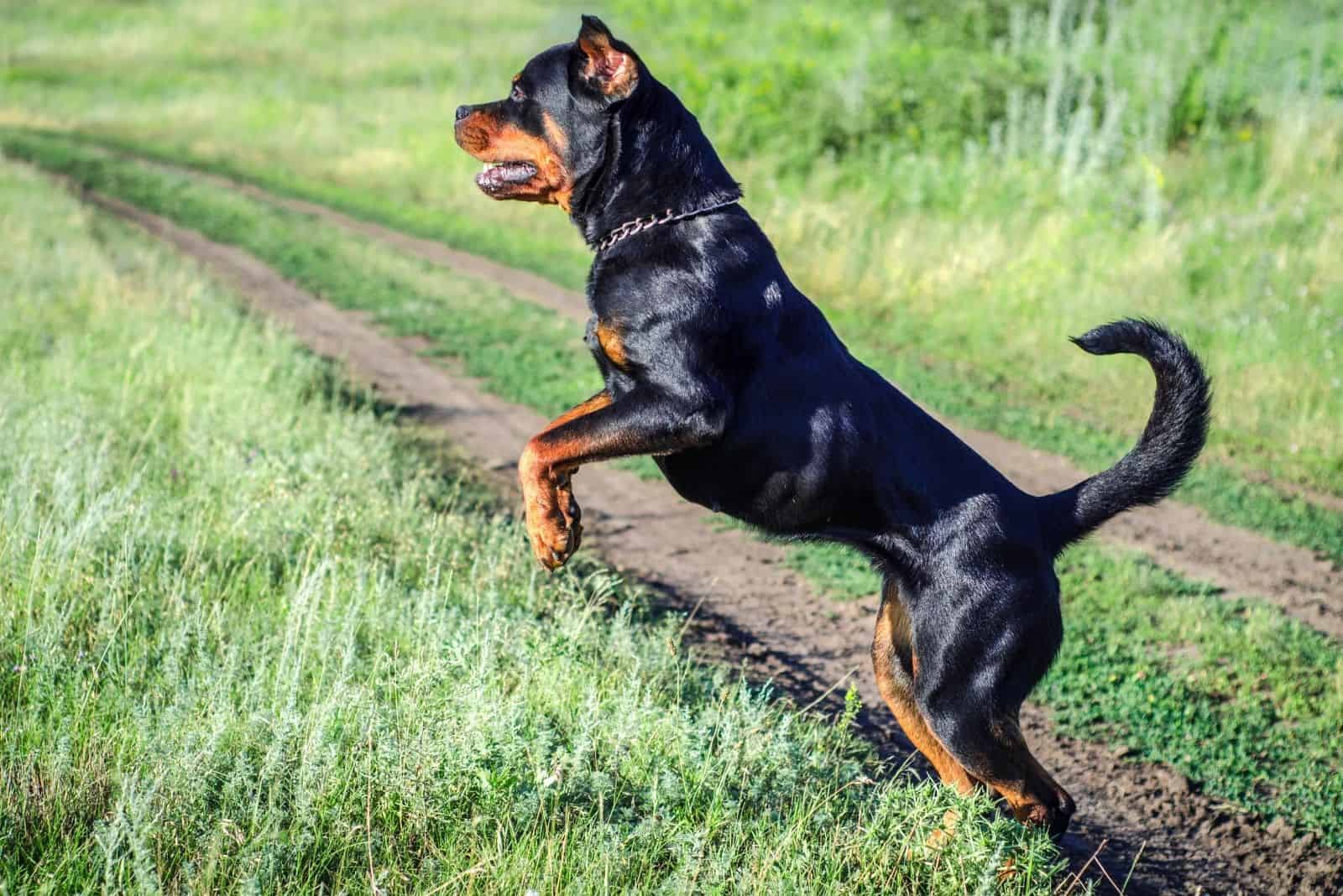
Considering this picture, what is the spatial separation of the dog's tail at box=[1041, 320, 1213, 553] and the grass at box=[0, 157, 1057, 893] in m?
0.90

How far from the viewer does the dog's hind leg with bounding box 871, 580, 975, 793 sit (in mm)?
3504

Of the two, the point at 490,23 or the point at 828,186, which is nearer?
the point at 828,186

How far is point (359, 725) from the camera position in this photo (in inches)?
124

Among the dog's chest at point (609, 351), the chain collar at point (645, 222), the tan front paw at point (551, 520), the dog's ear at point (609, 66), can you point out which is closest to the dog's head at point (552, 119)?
the dog's ear at point (609, 66)

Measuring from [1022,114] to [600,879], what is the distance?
12.5 m

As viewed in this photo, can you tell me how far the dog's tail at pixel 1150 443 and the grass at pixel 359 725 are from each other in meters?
0.90

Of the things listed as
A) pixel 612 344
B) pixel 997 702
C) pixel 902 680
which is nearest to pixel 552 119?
pixel 612 344

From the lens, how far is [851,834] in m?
3.11

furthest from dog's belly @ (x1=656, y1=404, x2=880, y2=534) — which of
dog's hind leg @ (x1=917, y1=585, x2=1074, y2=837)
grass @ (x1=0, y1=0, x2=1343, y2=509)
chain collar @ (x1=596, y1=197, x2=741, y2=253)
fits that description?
grass @ (x1=0, y1=0, x2=1343, y2=509)

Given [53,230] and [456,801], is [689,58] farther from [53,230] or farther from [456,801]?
[456,801]

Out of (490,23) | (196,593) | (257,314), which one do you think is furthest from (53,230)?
(490,23)

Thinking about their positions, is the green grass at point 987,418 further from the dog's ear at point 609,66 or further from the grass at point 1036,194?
the dog's ear at point 609,66

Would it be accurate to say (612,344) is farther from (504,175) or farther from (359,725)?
(359,725)

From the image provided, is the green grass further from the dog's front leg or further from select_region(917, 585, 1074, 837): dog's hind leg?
the dog's front leg
